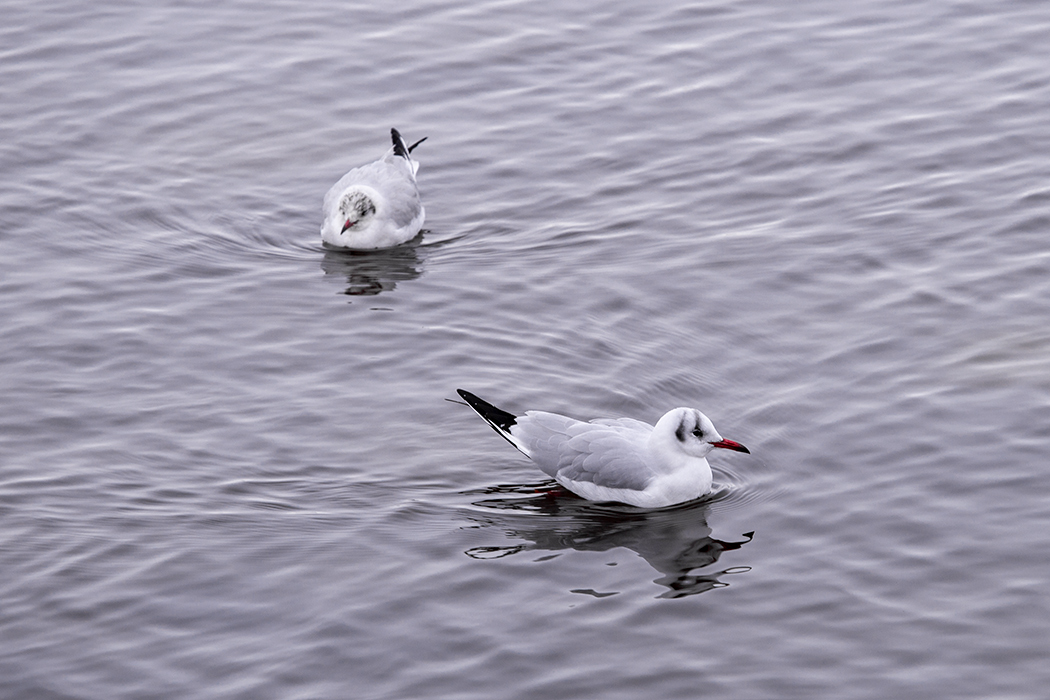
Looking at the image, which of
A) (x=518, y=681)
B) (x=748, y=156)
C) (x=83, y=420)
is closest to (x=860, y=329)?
(x=748, y=156)

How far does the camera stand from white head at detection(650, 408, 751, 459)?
1057cm

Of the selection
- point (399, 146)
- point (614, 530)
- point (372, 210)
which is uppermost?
point (399, 146)

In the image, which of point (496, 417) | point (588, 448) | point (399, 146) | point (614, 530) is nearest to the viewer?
point (614, 530)

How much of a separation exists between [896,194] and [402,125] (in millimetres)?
5528

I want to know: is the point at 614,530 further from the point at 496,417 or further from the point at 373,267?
the point at 373,267

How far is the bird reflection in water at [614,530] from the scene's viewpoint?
9.91 meters

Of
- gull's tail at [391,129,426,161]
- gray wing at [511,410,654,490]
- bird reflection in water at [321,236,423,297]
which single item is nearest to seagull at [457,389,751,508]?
gray wing at [511,410,654,490]

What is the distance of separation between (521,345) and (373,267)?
2.71m

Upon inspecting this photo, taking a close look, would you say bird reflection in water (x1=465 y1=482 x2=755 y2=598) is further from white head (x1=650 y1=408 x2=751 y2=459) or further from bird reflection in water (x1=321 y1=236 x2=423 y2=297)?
bird reflection in water (x1=321 y1=236 x2=423 y2=297)

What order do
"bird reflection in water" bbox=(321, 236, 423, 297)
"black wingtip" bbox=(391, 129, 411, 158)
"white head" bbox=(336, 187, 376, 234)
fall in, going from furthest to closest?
"black wingtip" bbox=(391, 129, 411, 158), "white head" bbox=(336, 187, 376, 234), "bird reflection in water" bbox=(321, 236, 423, 297)

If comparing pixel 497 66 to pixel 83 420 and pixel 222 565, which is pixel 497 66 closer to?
pixel 83 420

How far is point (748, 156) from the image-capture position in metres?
16.1

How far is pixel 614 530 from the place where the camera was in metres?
10.5

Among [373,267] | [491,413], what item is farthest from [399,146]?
[491,413]
